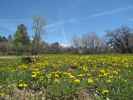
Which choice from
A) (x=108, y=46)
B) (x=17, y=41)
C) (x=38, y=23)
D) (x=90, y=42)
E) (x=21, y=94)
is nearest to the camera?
(x=21, y=94)

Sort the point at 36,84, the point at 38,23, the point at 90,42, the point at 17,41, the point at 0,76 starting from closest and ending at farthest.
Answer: the point at 36,84, the point at 0,76, the point at 38,23, the point at 17,41, the point at 90,42

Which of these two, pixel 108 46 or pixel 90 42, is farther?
pixel 90 42

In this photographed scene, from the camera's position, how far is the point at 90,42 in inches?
4584

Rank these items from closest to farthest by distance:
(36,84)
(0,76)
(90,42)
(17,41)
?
(36,84)
(0,76)
(17,41)
(90,42)

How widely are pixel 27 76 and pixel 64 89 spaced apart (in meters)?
1.46

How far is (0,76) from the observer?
6.72 meters

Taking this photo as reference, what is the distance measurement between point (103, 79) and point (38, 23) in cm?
7177

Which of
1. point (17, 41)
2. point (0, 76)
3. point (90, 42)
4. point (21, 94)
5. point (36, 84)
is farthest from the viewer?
point (90, 42)

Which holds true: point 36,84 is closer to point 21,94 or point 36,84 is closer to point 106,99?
point 21,94

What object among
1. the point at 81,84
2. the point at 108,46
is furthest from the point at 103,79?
the point at 108,46

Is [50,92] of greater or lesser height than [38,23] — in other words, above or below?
below

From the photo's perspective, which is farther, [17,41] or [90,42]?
A: [90,42]

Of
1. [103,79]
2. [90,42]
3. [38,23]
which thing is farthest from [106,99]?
[90,42]

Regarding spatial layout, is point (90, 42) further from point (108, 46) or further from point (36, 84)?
point (36, 84)
